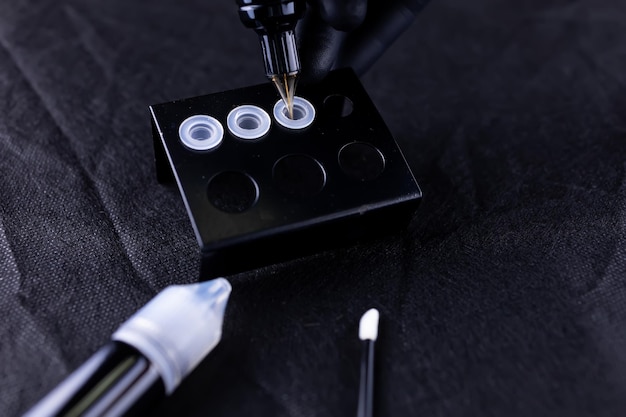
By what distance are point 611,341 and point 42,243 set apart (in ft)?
1.37

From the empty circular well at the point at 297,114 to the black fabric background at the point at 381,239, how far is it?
0.33 feet

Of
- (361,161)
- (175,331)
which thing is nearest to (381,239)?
(361,161)

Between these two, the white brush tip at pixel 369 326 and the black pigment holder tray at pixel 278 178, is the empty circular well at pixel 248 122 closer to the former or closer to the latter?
the black pigment holder tray at pixel 278 178

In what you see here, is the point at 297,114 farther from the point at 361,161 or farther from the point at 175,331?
the point at 175,331

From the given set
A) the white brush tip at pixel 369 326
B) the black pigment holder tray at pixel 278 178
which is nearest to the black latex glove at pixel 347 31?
the black pigment holder tray at pixel 278 178

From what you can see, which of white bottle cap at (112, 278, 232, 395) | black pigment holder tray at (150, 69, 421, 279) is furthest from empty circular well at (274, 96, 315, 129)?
white bottle cap at (112, 278, 232, 395)

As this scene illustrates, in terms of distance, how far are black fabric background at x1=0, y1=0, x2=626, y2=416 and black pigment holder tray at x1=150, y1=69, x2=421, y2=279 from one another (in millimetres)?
39

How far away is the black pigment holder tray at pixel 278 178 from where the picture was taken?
16.0 inches

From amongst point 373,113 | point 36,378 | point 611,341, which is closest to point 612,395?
point 611,341

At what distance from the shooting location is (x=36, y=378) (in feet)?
1.26

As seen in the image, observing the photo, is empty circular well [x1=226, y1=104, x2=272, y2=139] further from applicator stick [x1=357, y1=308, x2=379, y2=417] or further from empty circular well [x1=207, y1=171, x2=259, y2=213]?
applicator stick [x1=357, y1=308, x2=379, y2=417]

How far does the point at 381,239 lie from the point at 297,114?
0.12m

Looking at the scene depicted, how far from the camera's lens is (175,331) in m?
0.36

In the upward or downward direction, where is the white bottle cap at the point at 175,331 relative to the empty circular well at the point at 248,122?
downward
